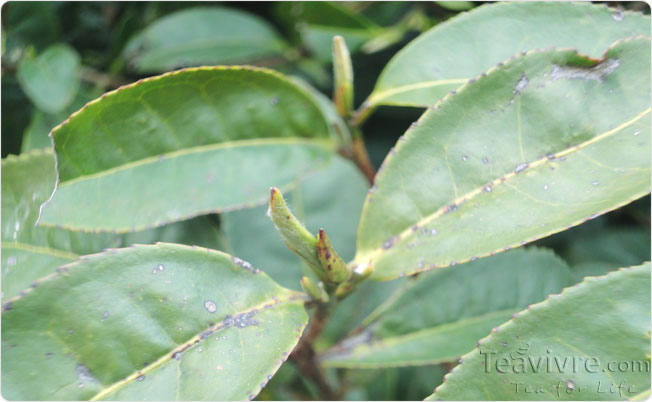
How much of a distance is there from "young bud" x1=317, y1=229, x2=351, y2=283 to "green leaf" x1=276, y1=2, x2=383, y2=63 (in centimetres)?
62

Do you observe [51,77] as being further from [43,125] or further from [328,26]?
[328,26]

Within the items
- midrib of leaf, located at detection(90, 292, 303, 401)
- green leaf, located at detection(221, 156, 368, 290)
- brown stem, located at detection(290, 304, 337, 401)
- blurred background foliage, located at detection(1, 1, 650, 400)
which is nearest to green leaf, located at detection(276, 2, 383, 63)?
blurred background foliage, located at detection(1, 1, 650, 400)

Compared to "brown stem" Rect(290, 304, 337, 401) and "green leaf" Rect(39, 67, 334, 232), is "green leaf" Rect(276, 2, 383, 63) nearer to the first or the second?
"green leaf" Rect(39, 67, 334, 232)

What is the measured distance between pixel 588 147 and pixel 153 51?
0.92 m

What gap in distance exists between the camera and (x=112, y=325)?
67 centimetres

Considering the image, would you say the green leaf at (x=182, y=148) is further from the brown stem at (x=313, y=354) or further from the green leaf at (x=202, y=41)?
the green leaf at (x=202, y=41)

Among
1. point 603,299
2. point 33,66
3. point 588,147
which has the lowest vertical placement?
point 603,299

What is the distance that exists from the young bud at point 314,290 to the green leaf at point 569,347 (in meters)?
0.20

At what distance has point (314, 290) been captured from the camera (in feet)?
2.51

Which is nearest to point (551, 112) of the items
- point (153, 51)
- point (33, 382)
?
point (33, 382)

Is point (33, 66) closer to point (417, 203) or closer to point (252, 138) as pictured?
point (252, 138)

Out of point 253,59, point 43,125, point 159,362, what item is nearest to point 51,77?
point 43,125

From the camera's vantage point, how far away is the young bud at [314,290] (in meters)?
0.75

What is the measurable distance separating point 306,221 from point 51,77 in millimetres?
566
